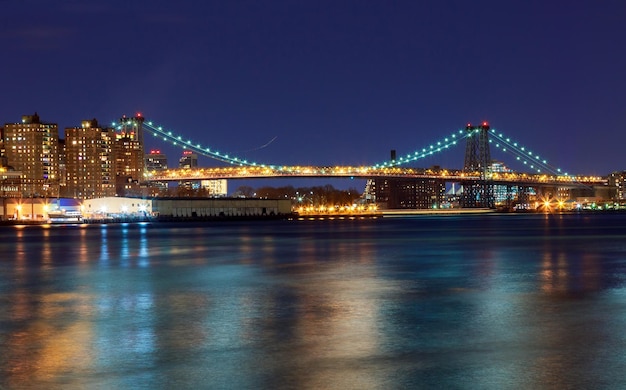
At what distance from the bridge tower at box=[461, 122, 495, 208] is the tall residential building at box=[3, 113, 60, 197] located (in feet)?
262

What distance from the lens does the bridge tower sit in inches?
5157

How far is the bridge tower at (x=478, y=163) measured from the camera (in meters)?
131

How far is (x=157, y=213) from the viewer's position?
10419cm

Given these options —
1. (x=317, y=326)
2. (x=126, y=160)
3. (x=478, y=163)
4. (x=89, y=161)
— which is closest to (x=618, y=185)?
(x=478, y=163)

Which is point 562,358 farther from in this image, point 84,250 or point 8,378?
point 84,250

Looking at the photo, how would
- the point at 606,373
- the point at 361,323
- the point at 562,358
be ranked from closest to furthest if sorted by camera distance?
the point at 606,373 → the point at 562,358 → the point at 361,323

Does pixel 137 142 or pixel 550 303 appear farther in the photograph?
pixel 137 142

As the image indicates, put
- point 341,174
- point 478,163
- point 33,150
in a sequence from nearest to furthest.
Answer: point 341,174 → point 478,163 → point 33,150

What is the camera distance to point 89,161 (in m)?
172

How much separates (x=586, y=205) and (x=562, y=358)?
527 feet

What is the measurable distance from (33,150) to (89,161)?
11050 millimetres

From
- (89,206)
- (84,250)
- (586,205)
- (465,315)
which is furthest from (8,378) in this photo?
(586,205)

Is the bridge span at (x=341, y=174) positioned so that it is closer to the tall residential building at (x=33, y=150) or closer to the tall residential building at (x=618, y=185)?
the tall residential building at (x=618, y=185)

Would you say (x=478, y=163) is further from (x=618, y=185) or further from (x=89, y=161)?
(x=89, y=161)
